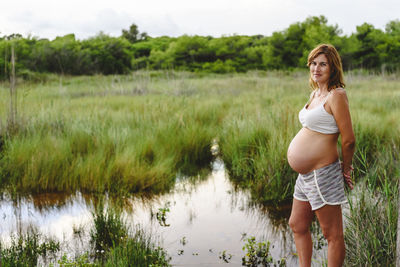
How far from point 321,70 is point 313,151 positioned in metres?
0.47

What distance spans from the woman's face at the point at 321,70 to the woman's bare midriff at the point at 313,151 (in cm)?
31

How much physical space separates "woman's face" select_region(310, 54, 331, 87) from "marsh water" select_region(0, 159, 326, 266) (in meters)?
1.50

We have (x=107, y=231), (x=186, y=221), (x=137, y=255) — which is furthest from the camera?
(x=186, y=221)

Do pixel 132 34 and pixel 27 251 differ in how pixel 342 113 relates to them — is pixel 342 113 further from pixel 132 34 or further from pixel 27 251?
pixel 132 34

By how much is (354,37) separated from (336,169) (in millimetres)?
43241

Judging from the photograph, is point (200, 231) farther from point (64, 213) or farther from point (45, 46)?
point (45, 46)

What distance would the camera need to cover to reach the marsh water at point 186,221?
3229 millimetres

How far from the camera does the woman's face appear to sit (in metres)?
2.15

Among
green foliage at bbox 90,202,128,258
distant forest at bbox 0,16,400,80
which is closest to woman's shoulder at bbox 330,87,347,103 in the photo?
green foliage at bbox 90,202,128,258

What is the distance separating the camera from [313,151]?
2.16m

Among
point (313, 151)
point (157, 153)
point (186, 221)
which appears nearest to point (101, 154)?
point (157, 153)

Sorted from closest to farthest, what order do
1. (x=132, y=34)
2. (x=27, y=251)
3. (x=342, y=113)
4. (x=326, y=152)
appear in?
(x=342, y=113) → (x=326, y=152) → (x=27, y=251) → (x=132, y=34)

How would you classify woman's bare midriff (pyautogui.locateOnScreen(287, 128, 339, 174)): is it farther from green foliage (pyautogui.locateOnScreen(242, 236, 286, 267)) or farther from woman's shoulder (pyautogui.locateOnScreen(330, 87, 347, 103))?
green foliage (pyautogui.locateOnScreen(242, 236, 286, 267))

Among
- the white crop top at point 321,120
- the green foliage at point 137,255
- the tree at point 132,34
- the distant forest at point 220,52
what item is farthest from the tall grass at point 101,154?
the tree at point 132,34
